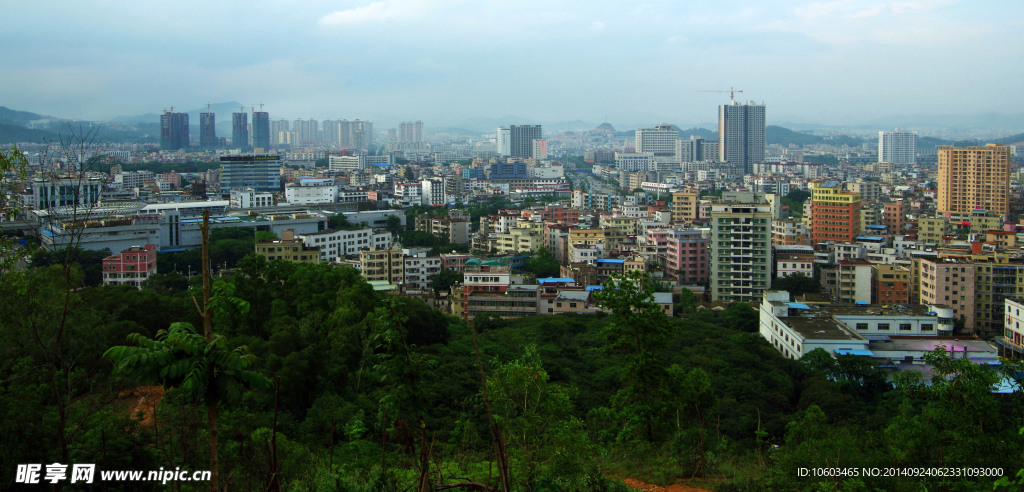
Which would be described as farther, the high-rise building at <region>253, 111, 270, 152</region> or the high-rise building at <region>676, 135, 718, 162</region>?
the high-rise building at <region>253, 111, 270, 152</region>

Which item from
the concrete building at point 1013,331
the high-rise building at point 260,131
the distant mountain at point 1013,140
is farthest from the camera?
the distant mountain at point 1013,140

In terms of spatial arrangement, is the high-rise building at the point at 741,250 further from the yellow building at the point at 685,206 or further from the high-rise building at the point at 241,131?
the high-rise building at the point at 241,131

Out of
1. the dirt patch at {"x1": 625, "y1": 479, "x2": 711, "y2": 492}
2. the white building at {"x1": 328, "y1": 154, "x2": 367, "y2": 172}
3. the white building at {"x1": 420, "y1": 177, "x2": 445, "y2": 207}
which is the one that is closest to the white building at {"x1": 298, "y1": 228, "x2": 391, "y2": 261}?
the white building at {"x1": 420, "y1": 177, "x2": 445, "y2": 207}

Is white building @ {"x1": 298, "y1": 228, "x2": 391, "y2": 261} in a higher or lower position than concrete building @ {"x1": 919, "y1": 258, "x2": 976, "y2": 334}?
higher

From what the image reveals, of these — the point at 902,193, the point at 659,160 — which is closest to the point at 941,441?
the point at 902,193

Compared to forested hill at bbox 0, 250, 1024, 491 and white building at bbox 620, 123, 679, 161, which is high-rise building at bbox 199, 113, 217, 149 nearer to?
white building at bbox 620, 123, 679, 161

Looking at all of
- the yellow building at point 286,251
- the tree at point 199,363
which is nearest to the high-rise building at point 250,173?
the yellow building at point 286,251
